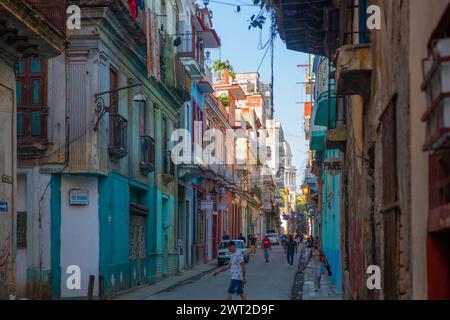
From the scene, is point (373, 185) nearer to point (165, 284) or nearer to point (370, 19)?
point (370, 19)

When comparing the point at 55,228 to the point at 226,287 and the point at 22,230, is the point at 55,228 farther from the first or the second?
the point at 226,287

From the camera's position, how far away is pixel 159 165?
27.3m

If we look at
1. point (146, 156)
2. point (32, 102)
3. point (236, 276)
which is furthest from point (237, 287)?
point (146, 156)

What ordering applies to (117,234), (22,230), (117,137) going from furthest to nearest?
(117,234) < (117,137) < (22,230)

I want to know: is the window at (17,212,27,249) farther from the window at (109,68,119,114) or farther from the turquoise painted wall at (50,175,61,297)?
the window at (109,68,119,114)

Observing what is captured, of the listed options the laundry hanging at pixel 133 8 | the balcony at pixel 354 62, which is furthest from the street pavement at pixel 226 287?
the balcony at pixel 354 62

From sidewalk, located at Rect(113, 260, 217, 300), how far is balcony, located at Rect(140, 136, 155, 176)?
372cm

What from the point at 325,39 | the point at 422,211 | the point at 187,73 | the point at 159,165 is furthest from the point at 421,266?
the point at 187,73

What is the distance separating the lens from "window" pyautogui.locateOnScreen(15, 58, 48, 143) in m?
18.9

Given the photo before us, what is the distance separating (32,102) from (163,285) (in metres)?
8.08

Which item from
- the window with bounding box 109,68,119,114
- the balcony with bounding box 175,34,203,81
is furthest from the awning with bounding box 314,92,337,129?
the balcony with bounding box 175,34,203,81

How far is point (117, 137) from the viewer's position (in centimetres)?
2050

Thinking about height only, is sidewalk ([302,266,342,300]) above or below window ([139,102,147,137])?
below
